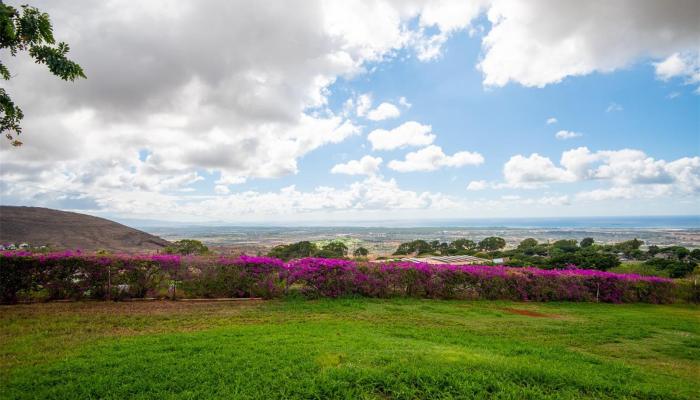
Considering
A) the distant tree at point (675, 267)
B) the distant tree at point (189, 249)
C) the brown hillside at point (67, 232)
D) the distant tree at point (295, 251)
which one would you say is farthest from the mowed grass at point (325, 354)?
the brown hillside at point (67, 232)

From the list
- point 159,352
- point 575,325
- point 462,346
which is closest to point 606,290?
point 575,325

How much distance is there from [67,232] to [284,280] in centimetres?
4085

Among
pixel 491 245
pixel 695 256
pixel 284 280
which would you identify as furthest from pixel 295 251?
pixel 695 256

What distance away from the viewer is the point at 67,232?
36.7m

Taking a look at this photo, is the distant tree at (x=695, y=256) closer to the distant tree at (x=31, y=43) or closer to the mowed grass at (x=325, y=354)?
the mowed grass at (x=325, y=354)

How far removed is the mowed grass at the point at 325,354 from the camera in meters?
4.02

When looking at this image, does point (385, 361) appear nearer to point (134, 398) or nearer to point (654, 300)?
point (134, 398)

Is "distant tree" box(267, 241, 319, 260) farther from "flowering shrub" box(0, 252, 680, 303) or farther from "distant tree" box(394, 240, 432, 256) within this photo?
"flowering shrub" box(0, 252, 680, 303)

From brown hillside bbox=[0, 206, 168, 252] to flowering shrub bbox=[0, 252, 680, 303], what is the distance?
2439 cm

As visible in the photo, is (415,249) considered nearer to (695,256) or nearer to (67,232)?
(695,256)

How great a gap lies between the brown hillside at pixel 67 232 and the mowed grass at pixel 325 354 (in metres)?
28.3

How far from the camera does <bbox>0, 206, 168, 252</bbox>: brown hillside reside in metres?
32.7

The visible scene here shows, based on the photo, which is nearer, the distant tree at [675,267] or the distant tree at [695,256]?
the distant tree at [675,267]

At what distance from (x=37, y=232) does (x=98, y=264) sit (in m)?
37.3
